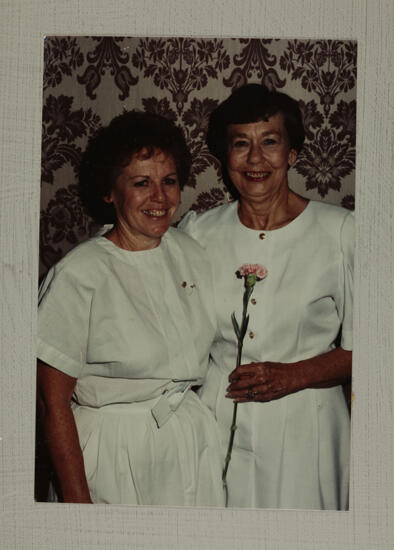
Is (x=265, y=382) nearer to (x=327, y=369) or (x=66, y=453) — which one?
(x=327, y=369)

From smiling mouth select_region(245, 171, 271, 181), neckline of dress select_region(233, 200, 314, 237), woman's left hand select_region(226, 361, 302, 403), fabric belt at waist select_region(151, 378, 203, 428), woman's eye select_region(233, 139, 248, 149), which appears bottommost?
fabric belt at waist select_region(151, 378, 203, 428)

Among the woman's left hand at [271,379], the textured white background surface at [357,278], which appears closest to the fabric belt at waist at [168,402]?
the woman's left hand at [271,379]

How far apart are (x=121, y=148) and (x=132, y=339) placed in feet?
1.37

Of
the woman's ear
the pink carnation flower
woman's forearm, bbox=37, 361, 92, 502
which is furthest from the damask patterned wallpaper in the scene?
woman's forearm, bbox=37, 361, 92, 502

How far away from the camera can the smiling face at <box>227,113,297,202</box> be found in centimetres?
146

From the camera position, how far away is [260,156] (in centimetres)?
147

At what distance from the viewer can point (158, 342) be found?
1.47 m

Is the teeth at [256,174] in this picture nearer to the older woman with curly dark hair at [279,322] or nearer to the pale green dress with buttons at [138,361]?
the older woman with curly dark hair at [279,322]

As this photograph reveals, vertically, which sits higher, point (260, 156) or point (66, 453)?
point (260, 156)

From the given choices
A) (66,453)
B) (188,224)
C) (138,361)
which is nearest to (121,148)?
(188,224)

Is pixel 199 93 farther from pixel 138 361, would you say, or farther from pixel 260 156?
pixel 138 361

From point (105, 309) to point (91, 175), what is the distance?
295 mm

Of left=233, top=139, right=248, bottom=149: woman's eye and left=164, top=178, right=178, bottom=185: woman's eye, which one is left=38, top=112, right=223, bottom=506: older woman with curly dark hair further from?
left=233, top=139, right=248, bottom=149: woman's eye

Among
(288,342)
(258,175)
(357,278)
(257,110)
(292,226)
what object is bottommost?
(288,342)
